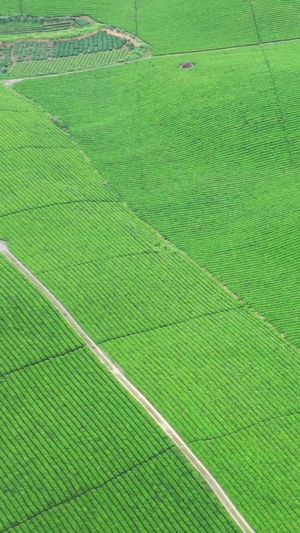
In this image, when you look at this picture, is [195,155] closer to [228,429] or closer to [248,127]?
[248,127]

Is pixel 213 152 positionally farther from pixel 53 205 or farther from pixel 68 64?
pixel 68 64

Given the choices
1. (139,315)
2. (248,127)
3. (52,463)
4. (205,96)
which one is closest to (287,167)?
(248,127)

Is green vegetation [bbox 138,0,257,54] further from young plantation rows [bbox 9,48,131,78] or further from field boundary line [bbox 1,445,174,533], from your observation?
field boundary line [bbox 1,445,174,533]

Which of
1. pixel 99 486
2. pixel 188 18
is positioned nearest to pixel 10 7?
pixel 188 18

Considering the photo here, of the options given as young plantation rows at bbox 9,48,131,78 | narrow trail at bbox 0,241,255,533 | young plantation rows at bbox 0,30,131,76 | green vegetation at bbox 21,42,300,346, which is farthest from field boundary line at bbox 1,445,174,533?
young plantation rows at bbox 0,30,131,76

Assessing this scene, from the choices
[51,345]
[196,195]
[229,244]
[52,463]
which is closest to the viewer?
[52,463]

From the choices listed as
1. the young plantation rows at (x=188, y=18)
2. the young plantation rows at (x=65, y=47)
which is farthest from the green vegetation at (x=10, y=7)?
the young plantation rows at (x=65, y=47)
